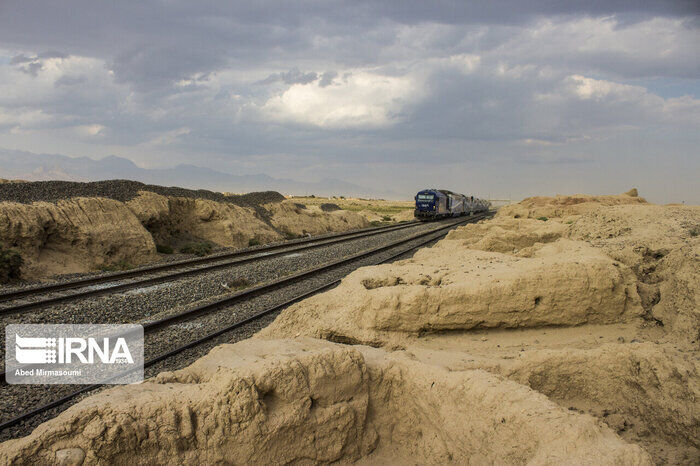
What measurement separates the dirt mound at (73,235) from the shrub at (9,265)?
1.47 feet

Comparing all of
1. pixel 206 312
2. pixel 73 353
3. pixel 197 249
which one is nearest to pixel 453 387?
pixel 73 353

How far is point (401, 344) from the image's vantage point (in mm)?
5941

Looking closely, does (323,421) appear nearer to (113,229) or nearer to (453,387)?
(453,387)

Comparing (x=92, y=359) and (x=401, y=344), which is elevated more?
(x=401, y=344)

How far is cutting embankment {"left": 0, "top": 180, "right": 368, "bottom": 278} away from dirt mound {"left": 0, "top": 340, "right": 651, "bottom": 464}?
1455 cm

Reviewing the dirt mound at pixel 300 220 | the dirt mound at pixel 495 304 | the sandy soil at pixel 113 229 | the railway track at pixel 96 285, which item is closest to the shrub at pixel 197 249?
the sandy soil at pixel 113 229

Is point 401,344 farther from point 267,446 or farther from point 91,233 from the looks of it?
point 91,233

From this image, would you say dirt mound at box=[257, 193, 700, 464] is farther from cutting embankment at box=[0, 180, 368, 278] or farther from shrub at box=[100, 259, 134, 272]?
cutting embankment at box=[0, 180, 368, 278]

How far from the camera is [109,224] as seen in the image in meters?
18.3

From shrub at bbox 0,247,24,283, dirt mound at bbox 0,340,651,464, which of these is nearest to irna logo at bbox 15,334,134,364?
dirt mound at bbox 0,340,651,464

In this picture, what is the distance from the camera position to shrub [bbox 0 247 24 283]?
522 inches

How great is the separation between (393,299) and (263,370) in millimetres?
2967

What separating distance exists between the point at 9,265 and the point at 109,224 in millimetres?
5018

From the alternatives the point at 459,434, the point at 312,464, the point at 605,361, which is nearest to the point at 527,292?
the point at 605,361
